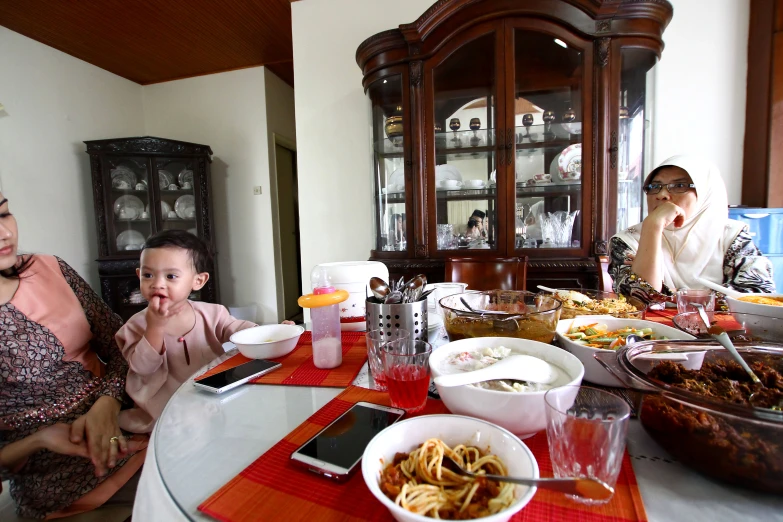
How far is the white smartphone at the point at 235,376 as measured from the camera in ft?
2.30

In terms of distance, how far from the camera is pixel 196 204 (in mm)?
3350

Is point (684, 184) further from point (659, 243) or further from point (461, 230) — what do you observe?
point (461, 230)

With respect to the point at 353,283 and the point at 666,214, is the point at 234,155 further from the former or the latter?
the point at 666,214

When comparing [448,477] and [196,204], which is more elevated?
[196,204]

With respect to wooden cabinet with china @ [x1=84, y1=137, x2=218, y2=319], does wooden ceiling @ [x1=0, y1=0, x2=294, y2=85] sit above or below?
above

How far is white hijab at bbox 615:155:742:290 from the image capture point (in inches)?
58.1

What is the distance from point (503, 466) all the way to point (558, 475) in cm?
8

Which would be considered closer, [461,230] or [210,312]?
[210,312]

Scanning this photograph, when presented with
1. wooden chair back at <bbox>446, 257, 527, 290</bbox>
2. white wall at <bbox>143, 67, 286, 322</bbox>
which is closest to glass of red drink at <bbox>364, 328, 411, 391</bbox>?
wooden chair back at <bbox>446, 257, 527, 290</bbox>

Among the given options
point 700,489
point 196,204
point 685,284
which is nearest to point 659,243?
point 685,284

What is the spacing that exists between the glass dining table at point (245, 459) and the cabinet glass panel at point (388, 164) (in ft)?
5.40

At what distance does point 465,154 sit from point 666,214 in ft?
3.60

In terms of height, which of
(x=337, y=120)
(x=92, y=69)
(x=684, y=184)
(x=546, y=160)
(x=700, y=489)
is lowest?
(x=700, y=489)

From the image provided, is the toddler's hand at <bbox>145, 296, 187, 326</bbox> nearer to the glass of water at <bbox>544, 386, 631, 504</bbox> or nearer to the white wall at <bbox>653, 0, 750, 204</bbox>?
the glass of water at <bbox>544, 386, 631, 504</bbox>
